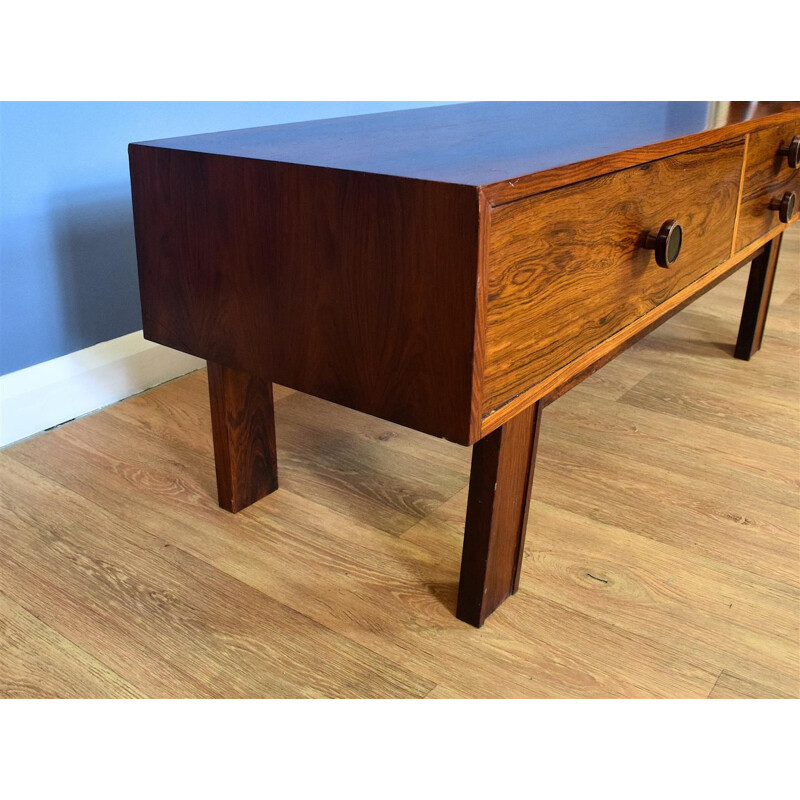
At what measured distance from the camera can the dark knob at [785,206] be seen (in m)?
1.22

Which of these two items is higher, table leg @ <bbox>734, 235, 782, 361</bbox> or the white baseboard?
table leg @ <bbox>734, 235, 782, 361</bbox>

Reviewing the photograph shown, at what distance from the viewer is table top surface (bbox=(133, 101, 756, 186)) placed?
71 cm

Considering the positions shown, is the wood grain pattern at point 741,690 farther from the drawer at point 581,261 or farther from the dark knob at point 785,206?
the dark knob at point 785,206

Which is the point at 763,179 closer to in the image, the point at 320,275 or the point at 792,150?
the point at 792,150

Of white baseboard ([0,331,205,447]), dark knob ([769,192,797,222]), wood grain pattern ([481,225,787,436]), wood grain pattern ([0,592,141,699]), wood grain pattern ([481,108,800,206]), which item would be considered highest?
wood grain pattern ([481,108,800,206])

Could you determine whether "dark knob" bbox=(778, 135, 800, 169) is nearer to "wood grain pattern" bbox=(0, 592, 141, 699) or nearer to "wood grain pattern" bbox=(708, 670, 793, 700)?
A: "wood grain pattern" bbox=(708, 670, 793, 700)

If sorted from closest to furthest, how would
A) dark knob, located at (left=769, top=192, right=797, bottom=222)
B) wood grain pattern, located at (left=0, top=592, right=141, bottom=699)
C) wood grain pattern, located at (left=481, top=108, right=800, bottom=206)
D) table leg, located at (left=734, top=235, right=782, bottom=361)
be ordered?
wood grain pattern, located at (left=481, top=108, right=800, bottom=206) < wood grain pattern, located at (left=0, top=592, right=141, bottom=699) < dark knob, located at (left=769, top=192, right=797, bottom=222) < table leg, located at (left=734, top=235, right=782, bottom=361)

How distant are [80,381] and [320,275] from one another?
71 centimetres

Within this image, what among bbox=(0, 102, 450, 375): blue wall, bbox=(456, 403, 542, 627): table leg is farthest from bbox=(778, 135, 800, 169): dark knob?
bbox=(0, 102, 450, 375): blue wall

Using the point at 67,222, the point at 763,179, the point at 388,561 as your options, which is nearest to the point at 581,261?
the point at 388,561

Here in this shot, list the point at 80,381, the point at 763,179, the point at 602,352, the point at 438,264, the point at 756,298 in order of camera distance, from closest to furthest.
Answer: the point at 438,264 → the point at 602,352 → the point at 763,179 → the point at 80,381 → the point at 756,298

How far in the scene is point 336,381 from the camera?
78 centimetres

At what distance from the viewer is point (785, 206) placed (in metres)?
1.22

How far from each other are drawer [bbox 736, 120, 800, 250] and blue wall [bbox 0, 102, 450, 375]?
34.9 inches
